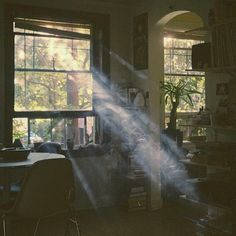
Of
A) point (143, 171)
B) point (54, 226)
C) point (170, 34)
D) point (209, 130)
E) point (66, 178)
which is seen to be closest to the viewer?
point (66, 178)

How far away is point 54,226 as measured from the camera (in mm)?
4383

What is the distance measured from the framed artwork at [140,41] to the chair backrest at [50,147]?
1.60 m

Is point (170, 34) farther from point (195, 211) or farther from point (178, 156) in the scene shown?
point (195, 211)

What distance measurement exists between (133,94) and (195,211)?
69.2 inches

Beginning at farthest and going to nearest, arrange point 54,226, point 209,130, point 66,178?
1. point 54,226
2. point 209,130
3. point 66,178

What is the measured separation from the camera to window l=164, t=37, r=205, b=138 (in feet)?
20.1

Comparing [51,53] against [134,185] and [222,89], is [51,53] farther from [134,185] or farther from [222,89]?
[222,89]

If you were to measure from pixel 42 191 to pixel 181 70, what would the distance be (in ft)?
13.0

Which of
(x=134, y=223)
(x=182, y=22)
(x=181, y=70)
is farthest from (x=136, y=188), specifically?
(x=182, y=22)

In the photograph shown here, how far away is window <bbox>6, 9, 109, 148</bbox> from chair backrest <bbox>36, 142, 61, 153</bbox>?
14.9 inches

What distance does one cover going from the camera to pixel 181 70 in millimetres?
6230

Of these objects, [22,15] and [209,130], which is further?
[22,15]

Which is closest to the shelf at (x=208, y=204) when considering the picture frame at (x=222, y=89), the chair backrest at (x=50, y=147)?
the picture frame at (x=222, y=89)

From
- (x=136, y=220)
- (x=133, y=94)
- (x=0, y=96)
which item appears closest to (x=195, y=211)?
(x=136, y=220)
